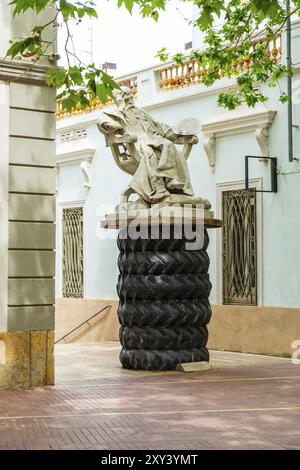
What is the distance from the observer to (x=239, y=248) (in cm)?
1647

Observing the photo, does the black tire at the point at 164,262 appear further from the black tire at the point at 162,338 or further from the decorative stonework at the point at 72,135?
the decorative stonework at the point at 72,135

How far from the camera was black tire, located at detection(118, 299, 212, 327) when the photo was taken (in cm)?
1274

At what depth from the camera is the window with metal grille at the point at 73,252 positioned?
68.4 feet

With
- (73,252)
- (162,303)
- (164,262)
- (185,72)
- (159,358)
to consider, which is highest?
(185,72)

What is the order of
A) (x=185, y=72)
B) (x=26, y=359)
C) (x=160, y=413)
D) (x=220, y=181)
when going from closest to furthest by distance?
(x=160, y=413)
(x=26, y=359)
(x=220, y=181)
(x=185, y=72)

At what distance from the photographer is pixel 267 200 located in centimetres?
1588

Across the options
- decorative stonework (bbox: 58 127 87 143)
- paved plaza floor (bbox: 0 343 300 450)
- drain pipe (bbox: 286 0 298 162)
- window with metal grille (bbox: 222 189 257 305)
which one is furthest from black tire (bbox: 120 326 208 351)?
decorative stonework (bbox: 58 127 87 143)

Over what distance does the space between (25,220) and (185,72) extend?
24.5 ft

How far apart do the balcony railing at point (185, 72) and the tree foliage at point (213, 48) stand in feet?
0.22

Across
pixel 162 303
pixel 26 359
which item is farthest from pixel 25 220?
pixel 162 303

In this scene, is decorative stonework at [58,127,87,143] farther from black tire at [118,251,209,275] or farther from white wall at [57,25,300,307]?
black tire at [118,251,209,275]

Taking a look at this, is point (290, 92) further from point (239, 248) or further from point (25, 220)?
point (25, 220)

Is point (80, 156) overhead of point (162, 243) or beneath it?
overhead
